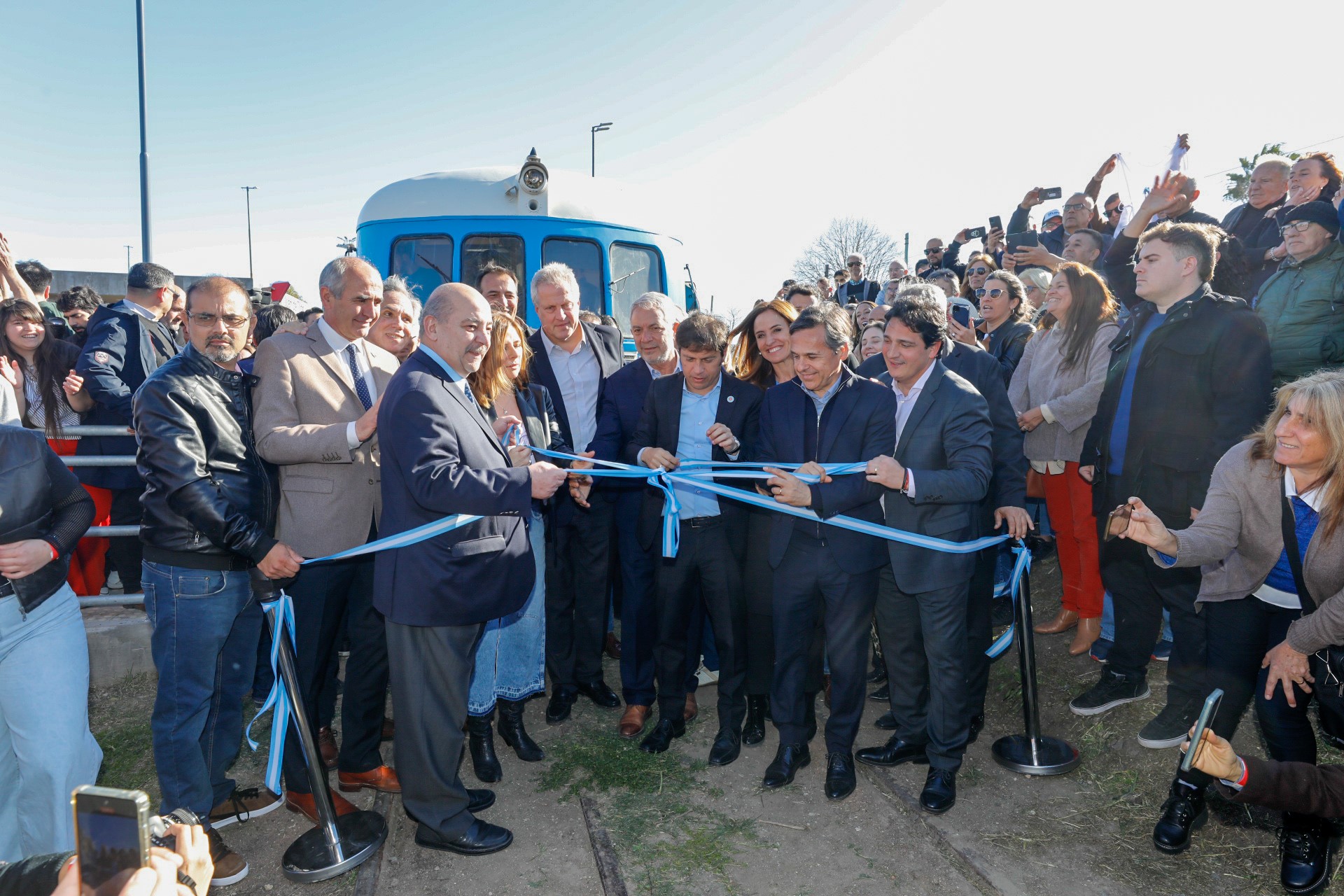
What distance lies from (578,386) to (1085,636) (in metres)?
3.65

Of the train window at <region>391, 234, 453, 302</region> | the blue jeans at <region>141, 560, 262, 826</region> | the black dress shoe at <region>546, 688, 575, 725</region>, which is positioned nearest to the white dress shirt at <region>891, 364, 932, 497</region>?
the black dress shoe at <region>546, 688, 575, 725</region>

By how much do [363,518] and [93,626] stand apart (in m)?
2.94

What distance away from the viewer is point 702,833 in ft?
11.5

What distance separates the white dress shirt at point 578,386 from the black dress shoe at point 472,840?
2.17 meters

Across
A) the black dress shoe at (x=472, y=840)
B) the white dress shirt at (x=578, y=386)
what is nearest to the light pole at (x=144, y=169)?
the white dress shirt at (x=578, y=386)

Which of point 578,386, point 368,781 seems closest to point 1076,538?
point 578,386

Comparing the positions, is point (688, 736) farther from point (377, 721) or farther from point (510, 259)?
point (510, 259)

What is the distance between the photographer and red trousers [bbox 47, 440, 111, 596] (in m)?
5.53

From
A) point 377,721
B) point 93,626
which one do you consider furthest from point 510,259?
point 377,721

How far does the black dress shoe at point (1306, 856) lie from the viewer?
9.93ft

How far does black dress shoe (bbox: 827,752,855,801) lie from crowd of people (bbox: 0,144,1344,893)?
16 mm

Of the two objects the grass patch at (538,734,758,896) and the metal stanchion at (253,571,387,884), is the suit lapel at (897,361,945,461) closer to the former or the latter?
the grass patch at (538,734,758,896)

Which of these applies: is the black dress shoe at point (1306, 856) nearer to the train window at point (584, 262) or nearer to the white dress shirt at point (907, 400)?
the white dress shirt at point (907, 400)

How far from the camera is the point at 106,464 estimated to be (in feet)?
16.5
